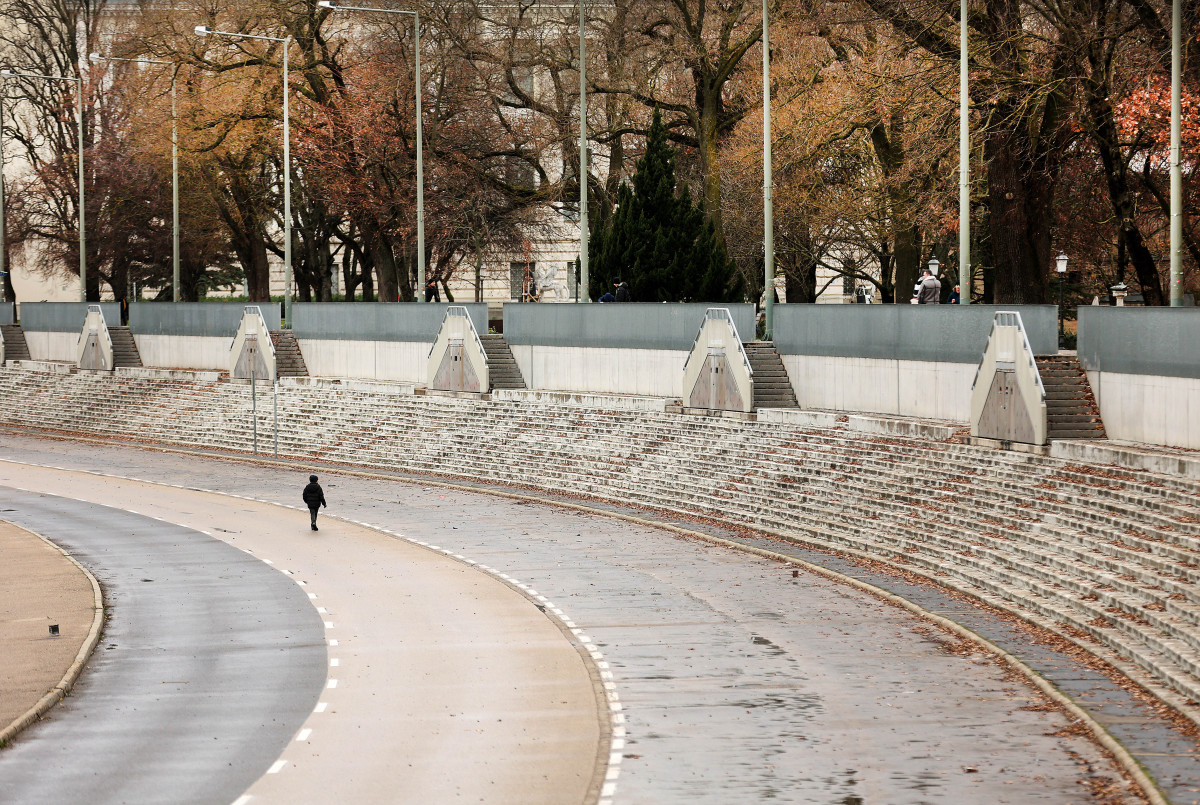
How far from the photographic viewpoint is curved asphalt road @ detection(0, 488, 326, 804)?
17.2 metres

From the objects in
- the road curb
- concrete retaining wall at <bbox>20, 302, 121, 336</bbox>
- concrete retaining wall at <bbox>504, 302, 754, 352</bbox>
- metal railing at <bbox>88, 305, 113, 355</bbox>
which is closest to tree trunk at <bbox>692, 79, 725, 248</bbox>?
concrete retaining wall at <bbox>504, 302, 754, 352</bbox>

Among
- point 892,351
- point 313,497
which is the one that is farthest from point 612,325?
point 892,351

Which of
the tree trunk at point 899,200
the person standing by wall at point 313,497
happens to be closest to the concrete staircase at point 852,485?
the person standing by wall at point 313,497

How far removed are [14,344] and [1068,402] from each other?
5154 cm

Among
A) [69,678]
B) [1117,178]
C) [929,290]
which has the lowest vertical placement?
[69,678]

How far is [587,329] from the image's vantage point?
43.0m

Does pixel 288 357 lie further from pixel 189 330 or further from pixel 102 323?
pixel 102 323

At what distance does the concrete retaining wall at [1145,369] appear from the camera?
25.5m

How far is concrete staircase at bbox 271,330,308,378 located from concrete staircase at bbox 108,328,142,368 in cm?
985

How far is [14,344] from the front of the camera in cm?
6894

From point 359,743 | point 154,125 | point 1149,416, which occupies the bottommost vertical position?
point 359,743

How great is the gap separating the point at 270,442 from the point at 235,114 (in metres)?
14.7

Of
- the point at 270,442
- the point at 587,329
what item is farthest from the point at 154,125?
the point at 587,329

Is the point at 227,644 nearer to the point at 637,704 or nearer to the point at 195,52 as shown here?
the point at 637,704
